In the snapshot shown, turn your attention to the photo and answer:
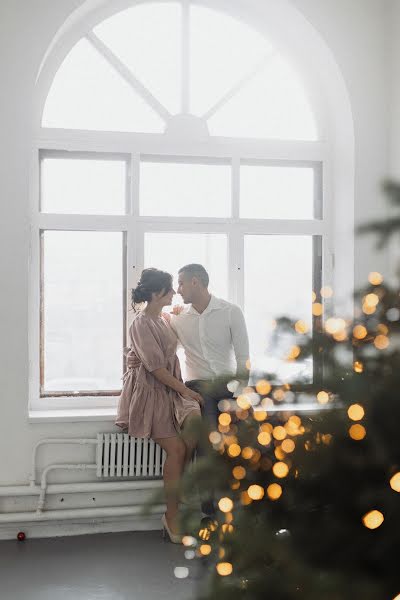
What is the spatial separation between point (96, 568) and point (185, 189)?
2316mm

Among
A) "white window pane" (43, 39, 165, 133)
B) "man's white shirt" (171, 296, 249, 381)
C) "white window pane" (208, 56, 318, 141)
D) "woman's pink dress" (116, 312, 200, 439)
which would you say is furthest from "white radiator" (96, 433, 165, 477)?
"white window pane" (208, 56, 318, 141)

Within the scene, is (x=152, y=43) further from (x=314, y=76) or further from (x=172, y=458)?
(x=172, y=458)

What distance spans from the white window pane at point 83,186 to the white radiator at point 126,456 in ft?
4.57

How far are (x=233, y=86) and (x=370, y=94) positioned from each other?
877 millimetres

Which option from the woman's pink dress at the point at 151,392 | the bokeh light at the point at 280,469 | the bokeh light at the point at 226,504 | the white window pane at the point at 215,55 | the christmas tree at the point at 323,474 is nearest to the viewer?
the christmas tree at the point at 323,474

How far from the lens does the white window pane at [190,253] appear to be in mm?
4359

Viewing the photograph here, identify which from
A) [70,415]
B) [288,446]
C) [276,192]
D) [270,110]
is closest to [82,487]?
[70,415]

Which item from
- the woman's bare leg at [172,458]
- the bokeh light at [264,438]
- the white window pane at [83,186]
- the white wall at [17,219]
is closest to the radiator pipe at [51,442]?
the white wall at [17,219]

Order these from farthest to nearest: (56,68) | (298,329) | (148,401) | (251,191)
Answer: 1. (251,191)
2. (56,68)
3. (148,401)
4. (298,329)

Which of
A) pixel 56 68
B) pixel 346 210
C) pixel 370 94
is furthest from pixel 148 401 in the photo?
pixel 370 94

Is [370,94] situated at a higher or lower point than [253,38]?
lower

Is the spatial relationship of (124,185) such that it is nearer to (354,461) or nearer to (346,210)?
(346,210)

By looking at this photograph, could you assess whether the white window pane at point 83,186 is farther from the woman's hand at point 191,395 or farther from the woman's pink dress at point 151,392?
the woman's hand at point 191,395

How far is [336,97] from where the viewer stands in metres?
4.54
